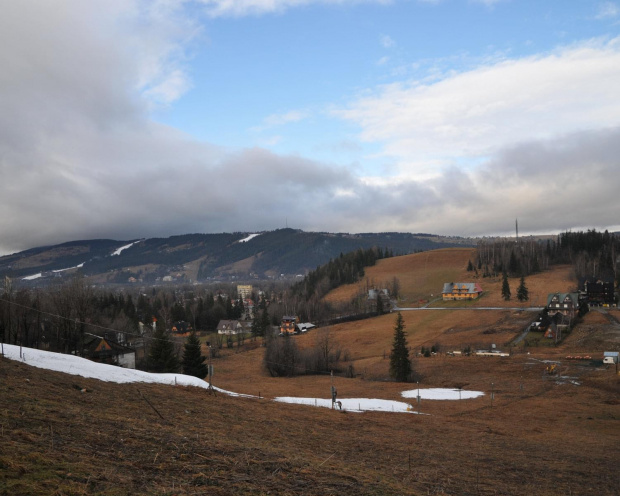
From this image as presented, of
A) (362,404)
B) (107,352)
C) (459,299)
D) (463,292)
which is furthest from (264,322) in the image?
(362,404)

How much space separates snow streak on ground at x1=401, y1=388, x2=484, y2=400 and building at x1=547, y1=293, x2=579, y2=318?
49.5m

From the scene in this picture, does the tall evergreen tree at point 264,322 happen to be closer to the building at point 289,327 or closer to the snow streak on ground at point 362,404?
the building at point 289,327

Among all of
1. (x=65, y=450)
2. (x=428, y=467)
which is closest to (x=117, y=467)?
(x=65, y=450)

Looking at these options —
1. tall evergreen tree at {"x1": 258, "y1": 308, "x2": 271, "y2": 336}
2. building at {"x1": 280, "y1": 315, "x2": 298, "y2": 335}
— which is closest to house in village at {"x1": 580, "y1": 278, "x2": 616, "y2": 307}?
building at {"x1": 280, "y1": 315, "x2": 298, "y2": 335}

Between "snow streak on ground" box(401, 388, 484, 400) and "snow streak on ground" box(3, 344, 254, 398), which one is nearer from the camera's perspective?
"snow streak on ground" box(3, 344, 254, 398)

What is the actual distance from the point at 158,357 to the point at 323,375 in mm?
27266

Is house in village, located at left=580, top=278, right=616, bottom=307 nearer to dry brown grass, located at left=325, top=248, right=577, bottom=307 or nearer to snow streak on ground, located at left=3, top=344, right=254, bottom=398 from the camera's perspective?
dry brown grass, located at left=325, top=248, right=577, bottom=307

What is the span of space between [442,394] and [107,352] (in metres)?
39.2

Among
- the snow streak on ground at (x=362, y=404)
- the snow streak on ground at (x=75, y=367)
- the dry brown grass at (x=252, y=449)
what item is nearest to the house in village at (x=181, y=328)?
the snow streak on ground at (x=362, y=404)

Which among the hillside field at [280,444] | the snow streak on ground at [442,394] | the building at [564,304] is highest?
the hillside field at [280,444]

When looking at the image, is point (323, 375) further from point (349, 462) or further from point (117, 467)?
point (117, 467)

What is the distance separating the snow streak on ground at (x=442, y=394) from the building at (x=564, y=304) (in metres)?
49.5

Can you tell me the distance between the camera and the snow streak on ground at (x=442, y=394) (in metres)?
43.2

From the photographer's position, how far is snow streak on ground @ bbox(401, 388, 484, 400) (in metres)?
43.2
